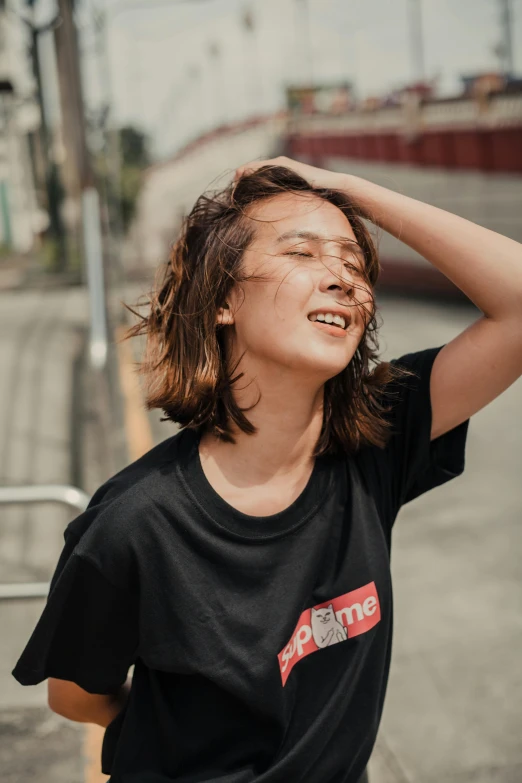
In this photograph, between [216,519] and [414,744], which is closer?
[216,519]

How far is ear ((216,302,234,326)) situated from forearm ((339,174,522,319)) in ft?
0.86

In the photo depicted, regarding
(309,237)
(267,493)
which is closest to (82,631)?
(267,493)

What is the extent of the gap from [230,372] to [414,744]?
5.67 ft

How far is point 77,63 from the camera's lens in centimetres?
766

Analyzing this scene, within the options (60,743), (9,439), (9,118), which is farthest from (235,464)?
(9,118)

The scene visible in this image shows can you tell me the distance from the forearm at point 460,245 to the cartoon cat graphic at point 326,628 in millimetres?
520

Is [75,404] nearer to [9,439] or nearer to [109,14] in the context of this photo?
[9,439]

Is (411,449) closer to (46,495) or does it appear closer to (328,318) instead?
(328,318)

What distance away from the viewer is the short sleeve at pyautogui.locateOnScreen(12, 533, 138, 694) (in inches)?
47.8

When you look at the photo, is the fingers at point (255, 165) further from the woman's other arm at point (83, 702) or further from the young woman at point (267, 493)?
the woman's other arm at point (83, 702)

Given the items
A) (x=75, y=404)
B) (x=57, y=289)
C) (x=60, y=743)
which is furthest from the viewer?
(x=57, y=289)

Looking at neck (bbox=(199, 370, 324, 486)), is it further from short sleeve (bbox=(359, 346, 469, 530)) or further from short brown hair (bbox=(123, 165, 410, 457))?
short sleeve (bbox=(359, 346, 469, 530))

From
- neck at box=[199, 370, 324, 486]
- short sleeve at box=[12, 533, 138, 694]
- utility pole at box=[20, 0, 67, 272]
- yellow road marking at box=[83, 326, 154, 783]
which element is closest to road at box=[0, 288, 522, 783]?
yellow road marking at box=[83, 326, 154, 783]

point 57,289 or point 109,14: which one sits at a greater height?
point 109,14
